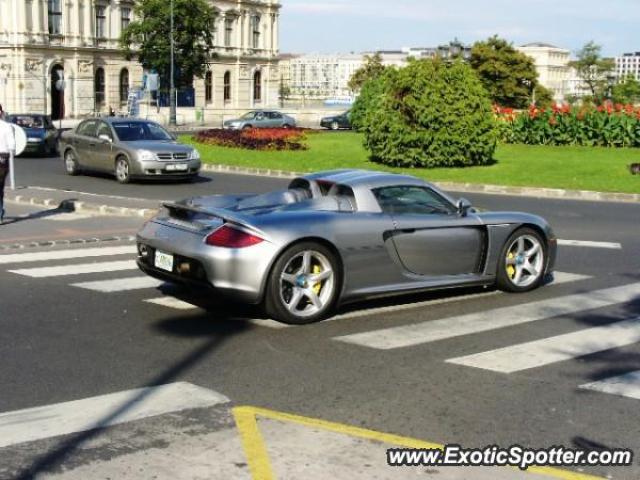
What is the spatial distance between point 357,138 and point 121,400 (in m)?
32.7

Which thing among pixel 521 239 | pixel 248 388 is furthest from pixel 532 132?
pixel 248 388

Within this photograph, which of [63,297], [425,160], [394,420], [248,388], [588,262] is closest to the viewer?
[394,420]

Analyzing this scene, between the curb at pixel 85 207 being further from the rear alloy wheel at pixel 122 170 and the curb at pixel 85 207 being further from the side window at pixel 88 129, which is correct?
the side window at pixel 88 129

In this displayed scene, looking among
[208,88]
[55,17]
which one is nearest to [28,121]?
[55,17]

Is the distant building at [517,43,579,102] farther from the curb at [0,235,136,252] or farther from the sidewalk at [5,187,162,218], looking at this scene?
the curb at [0,235,136,252]

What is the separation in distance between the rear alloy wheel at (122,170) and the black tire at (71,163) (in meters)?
2.15

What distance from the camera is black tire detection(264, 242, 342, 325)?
784cm

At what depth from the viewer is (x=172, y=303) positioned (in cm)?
884

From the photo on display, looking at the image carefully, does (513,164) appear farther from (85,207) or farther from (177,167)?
(85,207)

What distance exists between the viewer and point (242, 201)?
29.8 feet

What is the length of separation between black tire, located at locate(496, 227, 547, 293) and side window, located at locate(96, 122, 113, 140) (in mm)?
15737

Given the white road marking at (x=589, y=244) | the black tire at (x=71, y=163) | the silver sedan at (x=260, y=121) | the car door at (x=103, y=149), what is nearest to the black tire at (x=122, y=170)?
the car door at (x=103, y=149)

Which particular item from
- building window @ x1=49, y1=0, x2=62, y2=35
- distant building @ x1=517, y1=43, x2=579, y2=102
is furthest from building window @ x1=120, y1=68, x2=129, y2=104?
distant building @ x1=517, y1=43, x2=579, y2=102

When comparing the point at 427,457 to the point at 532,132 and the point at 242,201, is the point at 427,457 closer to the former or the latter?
the point at 242,201
